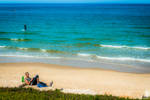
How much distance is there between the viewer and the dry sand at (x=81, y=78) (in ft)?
41.8

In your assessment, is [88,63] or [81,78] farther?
[88,63]

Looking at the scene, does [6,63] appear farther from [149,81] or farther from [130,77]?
[149,81]

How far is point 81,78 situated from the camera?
1526cm

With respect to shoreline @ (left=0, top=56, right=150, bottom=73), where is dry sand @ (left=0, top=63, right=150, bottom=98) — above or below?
below

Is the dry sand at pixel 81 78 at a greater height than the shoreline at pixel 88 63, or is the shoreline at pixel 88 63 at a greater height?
the shoreline at pixel 88 63

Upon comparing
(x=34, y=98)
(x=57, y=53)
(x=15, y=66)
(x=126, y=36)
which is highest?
(x=126, y=36)

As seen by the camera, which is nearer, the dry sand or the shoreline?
the dry sand

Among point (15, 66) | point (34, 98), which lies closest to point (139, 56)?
point (15, 66)

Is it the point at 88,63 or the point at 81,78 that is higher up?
the point at 88,63

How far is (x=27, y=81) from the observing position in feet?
41.6

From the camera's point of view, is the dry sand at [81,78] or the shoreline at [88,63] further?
the shoreline at [88,63]

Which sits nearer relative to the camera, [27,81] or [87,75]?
[27,81]

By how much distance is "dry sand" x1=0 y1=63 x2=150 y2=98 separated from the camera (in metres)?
12.7

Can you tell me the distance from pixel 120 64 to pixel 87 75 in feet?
15.6
